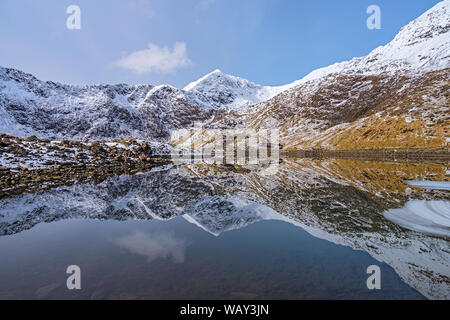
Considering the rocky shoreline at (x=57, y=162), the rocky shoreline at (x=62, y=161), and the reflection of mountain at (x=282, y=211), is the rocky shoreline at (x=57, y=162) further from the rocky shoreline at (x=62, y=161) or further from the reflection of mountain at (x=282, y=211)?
Answer: the reflection of mountain at (x=282, y=211)

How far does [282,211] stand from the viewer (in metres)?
24.7

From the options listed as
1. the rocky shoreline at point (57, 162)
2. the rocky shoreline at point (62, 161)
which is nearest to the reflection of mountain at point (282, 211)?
the rocky shoreline at point (57, 162)

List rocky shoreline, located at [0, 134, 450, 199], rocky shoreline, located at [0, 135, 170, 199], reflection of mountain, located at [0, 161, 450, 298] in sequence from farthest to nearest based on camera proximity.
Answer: rocky shoreline, located at [0, 134, 450, 199] → rocky shoreline, located at [0, 135, 170, 199] → reflection of mountain, located at [0, 161, 450, 298]

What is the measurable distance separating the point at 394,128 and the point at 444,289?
17366cm

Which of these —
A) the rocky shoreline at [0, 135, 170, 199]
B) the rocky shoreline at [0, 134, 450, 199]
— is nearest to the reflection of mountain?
the rocky shoreline at [0, 135, 170, 199]

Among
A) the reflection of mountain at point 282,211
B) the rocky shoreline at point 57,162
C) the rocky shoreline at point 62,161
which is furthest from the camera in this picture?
the rocky shoreline at point 62,161

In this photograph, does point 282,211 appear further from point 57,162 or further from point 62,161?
point 62,161

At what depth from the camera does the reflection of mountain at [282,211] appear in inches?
537

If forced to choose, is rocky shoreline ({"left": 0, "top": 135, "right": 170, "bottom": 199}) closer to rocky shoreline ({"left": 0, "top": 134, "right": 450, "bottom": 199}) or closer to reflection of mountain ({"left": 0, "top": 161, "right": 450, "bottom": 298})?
rocky shoreline ({"left": 0, "top": 134, "right": 450, "bottom": 199})

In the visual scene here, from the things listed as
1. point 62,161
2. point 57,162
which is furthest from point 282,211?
point 62,161

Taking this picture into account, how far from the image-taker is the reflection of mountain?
537 inches

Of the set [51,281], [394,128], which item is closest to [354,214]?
[51,281]

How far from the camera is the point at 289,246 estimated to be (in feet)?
50.8
